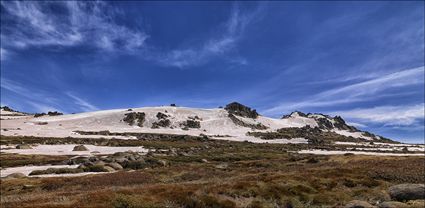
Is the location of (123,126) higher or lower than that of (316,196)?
higher

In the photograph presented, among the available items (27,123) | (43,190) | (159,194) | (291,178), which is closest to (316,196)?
(291,178)

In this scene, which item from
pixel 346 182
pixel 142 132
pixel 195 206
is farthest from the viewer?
pixel 142 132

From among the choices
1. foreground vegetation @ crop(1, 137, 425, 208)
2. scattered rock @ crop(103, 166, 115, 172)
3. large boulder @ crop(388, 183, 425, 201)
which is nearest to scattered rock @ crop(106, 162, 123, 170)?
scattered rock @ crop(103, 166, 115, 172)

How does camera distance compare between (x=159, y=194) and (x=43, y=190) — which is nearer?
(x=159, y=194)

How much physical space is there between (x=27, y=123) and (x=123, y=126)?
152 ft

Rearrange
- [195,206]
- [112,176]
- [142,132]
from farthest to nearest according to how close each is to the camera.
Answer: [142,132] < [112,176] < [195,206]

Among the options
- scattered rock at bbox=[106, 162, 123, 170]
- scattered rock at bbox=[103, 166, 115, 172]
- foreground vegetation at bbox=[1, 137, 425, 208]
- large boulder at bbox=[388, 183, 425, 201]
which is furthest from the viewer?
scattered rock at bbox=[106, 162, 123, 170]

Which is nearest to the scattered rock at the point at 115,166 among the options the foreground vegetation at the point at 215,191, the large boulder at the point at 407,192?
the foreground vegetation at the point at 215,191

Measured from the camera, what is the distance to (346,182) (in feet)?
124

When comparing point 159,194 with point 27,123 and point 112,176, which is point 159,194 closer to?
point 112,176

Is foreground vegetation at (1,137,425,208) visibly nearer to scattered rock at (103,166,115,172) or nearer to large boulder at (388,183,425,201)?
large boulder at (388,183,425,201)

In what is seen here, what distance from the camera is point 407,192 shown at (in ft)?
92.0

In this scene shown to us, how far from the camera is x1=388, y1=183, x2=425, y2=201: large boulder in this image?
2739 cm

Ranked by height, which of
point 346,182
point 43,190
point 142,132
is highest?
point 142,132
